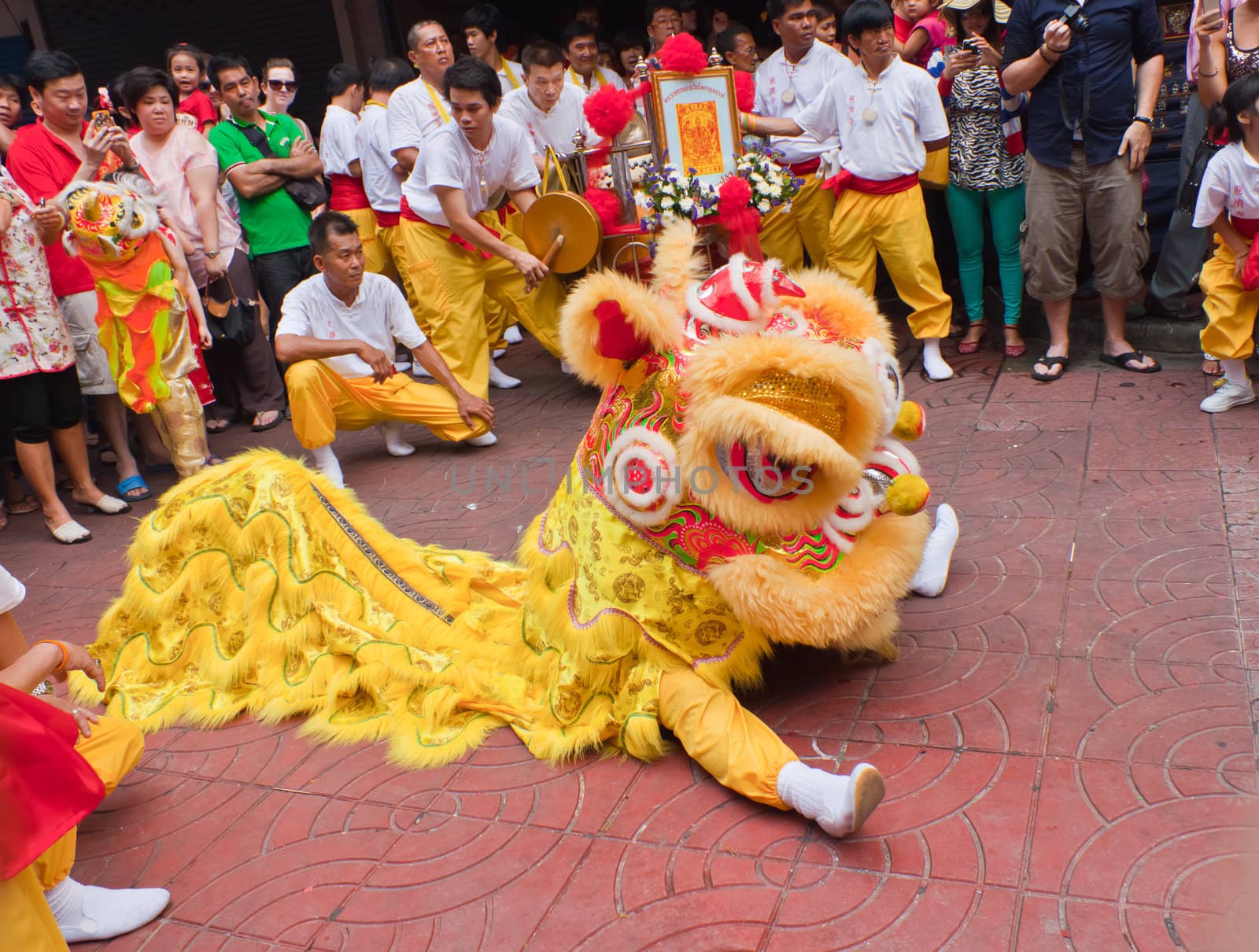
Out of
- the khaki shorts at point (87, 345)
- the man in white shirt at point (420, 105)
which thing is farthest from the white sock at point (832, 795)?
the man in white shirt at point (420, 105)

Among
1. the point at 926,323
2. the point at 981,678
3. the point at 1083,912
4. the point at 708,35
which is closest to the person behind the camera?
the point at 1083,912

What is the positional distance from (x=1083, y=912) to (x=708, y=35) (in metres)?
8.99

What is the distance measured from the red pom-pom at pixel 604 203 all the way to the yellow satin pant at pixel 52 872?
12.7ft

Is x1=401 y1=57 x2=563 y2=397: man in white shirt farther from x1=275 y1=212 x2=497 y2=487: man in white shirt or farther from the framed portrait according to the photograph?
the framed portrait

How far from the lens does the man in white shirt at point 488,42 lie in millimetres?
7473

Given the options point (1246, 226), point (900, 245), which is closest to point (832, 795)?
point (1246, 226)

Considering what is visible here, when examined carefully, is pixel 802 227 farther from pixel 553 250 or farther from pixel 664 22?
pixel 664 22

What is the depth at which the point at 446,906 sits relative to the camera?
95.5 inches

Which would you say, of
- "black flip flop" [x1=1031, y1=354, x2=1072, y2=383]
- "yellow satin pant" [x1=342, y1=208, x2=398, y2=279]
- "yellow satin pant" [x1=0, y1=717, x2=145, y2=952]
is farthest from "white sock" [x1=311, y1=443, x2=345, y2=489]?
"black flip flop" [x1=1031, y1=354, x2=1072, y2=383]

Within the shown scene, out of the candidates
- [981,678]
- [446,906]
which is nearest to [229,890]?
[446,906]

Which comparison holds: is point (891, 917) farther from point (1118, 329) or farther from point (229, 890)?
point (1118, 329)

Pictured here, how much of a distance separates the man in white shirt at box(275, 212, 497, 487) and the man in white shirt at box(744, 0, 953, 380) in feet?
7.60

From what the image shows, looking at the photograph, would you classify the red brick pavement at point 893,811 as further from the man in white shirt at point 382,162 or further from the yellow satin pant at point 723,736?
the man in white shirt at point 382,162

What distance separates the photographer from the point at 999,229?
582 cm
